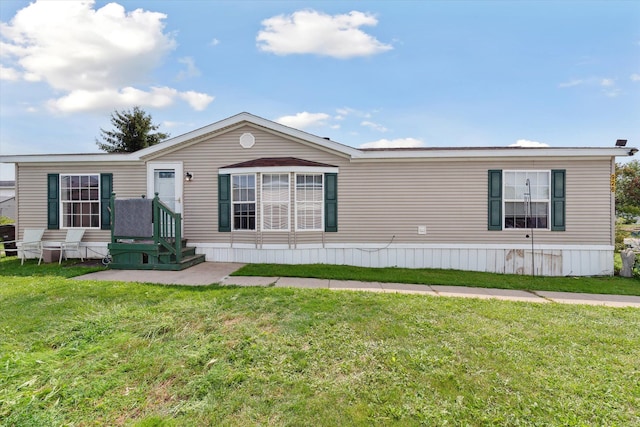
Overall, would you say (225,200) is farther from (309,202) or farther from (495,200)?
(495,200)

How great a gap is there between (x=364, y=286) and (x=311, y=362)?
3.28 m

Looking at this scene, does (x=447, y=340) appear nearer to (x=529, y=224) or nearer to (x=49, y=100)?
(x=529, y=224)

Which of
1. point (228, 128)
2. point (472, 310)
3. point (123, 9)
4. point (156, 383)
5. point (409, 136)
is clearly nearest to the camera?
point (156, 383)

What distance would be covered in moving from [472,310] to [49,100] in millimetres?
15364

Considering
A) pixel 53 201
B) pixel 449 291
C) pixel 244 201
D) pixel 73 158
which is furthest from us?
pixel 53 201

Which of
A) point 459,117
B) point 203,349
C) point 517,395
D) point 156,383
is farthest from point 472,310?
point 459,117

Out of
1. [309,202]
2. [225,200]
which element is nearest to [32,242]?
[225,200]

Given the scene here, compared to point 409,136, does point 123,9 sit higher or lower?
higher

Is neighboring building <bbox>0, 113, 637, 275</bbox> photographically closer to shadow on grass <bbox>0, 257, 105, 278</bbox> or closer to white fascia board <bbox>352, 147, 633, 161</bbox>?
white fascia board <bbox>352, 147, 633, 161</bbox>

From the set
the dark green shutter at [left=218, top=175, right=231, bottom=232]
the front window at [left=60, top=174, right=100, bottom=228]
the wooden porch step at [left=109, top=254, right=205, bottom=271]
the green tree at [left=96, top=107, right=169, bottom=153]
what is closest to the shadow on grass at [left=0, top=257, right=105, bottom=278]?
the wooden porch step at [left=109, top=254, right=205, bottom=271]

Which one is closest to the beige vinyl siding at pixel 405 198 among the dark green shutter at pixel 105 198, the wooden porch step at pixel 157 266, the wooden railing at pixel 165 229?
the wooden railing at pixel 165 229

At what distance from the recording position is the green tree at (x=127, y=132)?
2467 cm

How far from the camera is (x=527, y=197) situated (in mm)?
8312

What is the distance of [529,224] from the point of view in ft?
27.4
